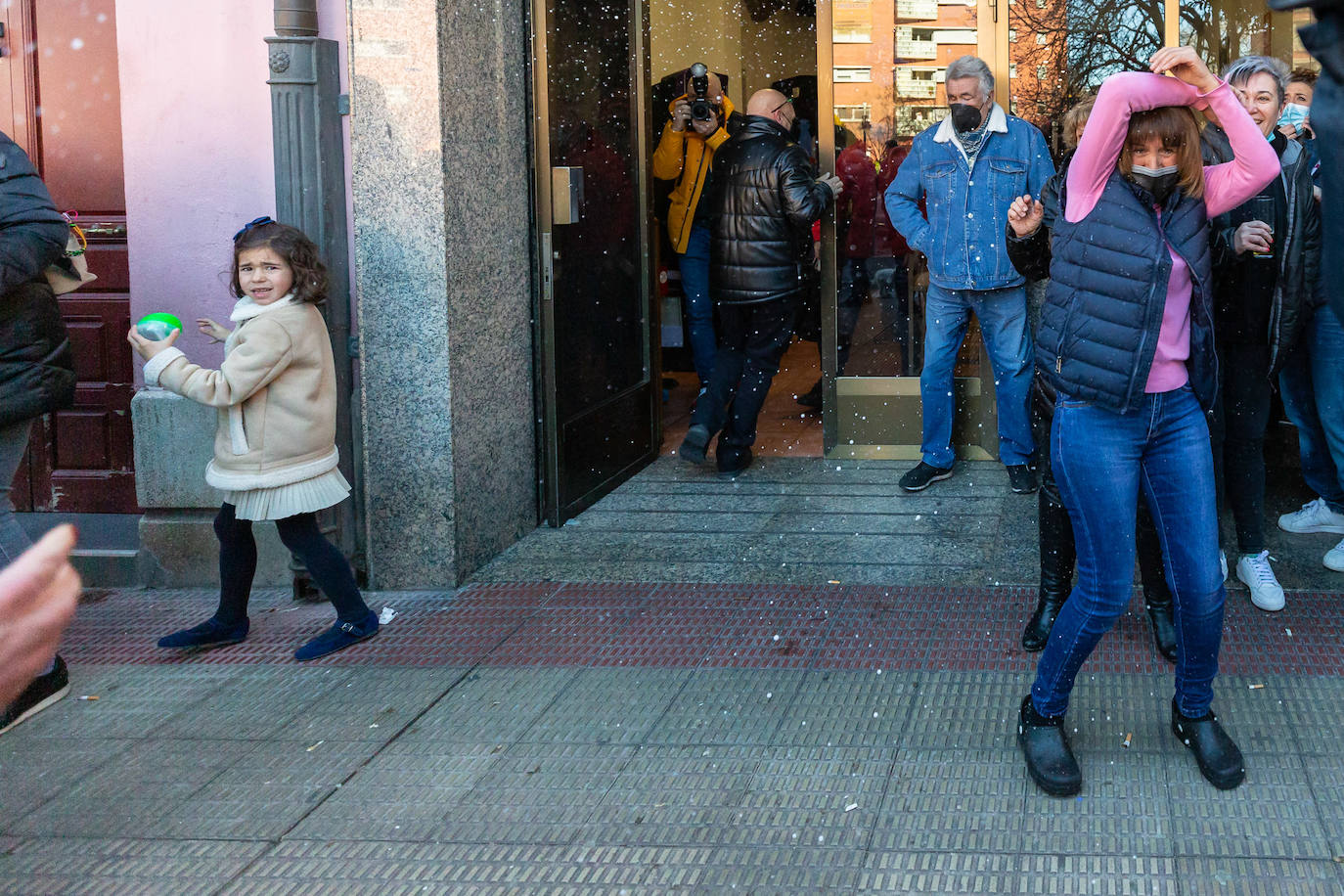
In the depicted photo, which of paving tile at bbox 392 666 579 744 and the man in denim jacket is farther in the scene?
the man in denim jacket

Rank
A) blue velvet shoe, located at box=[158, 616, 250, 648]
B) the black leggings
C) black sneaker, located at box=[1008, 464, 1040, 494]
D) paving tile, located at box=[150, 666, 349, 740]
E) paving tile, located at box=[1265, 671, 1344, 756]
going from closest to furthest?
paving tile, located at box=[1265, 671, 1344, 756], paving tile, located at box=[150, 666, 349, 740], the black leggings, blue velvet shoe, located at box=[158, 616, 250, 648], black sneaker, located at box=[1008, 464, 1040, 494]

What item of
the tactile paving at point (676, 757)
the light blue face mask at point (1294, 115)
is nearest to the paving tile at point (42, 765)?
the tactile paving at point (676, 757)

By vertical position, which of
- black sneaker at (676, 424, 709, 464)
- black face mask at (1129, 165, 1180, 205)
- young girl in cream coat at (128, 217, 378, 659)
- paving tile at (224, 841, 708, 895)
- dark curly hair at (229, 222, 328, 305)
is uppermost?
black face mask at (1129, 165, 1180, 205)

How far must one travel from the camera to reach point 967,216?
7047 mm

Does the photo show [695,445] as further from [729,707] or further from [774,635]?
[729,707]

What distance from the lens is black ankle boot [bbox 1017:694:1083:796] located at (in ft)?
12.8

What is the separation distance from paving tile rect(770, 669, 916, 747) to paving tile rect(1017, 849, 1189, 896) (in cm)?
82

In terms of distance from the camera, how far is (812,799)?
3.97 meters

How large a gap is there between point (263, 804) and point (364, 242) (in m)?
2.54

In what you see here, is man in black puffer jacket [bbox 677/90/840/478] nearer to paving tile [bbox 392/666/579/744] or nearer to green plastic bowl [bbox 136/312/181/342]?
paving tile [bbox 392/666/579/744]

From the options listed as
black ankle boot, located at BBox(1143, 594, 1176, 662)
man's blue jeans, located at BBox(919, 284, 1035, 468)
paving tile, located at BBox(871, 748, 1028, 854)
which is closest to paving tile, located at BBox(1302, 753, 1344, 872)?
paving tile, located at BBox(871, 748, 1028, 854)

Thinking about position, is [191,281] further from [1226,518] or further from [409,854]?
[1226,518]

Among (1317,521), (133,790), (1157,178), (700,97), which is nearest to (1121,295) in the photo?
(1157,178)

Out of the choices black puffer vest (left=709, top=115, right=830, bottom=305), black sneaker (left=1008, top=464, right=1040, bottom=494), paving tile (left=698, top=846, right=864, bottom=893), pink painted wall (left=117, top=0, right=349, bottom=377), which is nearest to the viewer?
paving tile (left=698, top=846, right=864, bottom=893)
